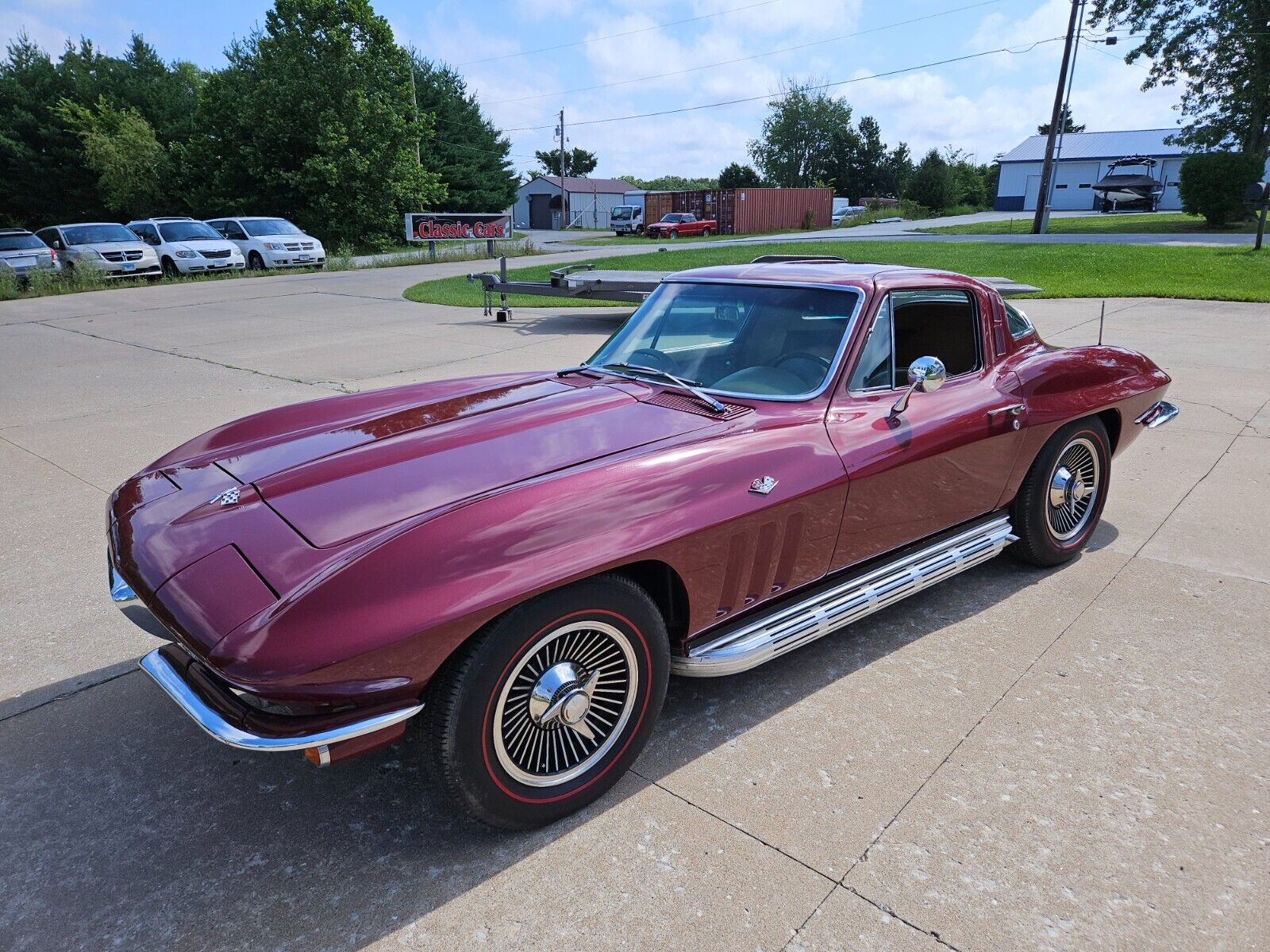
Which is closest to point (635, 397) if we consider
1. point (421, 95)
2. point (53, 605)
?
point (53, 605)

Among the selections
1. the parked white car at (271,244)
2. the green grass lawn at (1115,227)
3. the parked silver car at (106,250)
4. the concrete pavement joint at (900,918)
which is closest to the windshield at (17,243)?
the parked silver car at (106,250)

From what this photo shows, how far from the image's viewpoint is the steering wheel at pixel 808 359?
3.22 meters

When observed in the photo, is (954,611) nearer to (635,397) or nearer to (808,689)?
(808,689)

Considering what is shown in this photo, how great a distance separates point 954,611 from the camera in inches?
149

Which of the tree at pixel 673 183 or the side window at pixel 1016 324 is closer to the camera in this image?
the side window at pixel 1016 324

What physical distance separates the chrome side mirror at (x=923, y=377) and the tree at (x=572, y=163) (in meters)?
99.4

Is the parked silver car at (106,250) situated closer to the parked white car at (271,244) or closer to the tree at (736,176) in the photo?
the parked white car at (271,244)

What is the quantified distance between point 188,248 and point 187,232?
116 centimetres

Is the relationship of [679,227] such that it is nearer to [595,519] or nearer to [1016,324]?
[1016,324]

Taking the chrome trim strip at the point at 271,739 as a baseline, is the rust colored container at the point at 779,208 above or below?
above

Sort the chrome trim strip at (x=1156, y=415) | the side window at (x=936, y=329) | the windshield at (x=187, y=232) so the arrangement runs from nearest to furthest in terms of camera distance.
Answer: the side window at (x=936, y=329) < the chrome trim strip at (x=1156, y=415) < the windshield at (x=187, y=232)

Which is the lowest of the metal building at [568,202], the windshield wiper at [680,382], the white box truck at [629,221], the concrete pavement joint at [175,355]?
the concrete pavement joint at [175,355]

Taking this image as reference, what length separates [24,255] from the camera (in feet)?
66.1

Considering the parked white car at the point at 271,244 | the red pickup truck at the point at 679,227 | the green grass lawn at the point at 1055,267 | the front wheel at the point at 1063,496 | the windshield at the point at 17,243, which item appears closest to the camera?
the front wheel at the point at 1063,496
